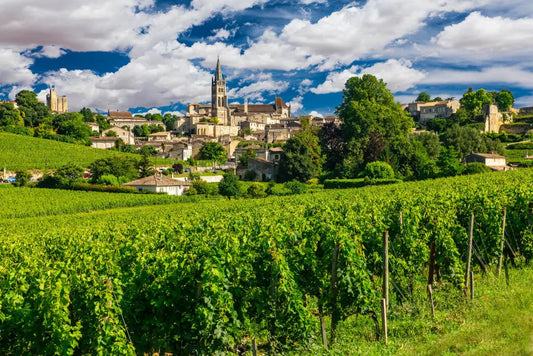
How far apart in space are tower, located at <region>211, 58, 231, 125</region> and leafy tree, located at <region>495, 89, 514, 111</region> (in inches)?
3324

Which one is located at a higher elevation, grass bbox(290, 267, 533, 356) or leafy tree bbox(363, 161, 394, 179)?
leafy tree bbox(363, 161, 394, 179)

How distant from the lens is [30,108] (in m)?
96.4

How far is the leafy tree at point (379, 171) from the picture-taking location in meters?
44.8

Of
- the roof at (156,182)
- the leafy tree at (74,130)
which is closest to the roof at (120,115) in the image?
the leafy tree at (74,130)

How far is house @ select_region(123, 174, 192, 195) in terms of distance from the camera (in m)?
49.2

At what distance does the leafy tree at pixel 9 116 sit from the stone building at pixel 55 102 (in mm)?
87833

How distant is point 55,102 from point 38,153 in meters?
125

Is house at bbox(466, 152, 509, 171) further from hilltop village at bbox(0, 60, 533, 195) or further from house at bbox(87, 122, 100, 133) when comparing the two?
house at bbox(87, 122, 100, 133)

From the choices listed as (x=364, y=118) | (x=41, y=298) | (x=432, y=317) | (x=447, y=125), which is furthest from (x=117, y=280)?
(x=447, y=125)

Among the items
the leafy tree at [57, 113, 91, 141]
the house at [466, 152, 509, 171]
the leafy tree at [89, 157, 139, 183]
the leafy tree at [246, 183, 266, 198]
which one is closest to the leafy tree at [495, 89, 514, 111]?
the house at [466, 152, 509, 171]

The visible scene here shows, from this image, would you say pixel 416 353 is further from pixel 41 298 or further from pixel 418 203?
pixel 418 203

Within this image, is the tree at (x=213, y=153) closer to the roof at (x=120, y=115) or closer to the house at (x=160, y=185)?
the house at (x=160, y=185)

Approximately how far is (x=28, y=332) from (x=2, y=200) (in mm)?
41949

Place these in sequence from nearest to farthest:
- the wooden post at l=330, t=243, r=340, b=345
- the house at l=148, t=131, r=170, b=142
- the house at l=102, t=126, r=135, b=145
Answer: the wooden post at l=330, t=243, r=340, b=345, the house at l=102, t=126, r=135, b=145, the house at l=148, t=131, r=170, b=142
